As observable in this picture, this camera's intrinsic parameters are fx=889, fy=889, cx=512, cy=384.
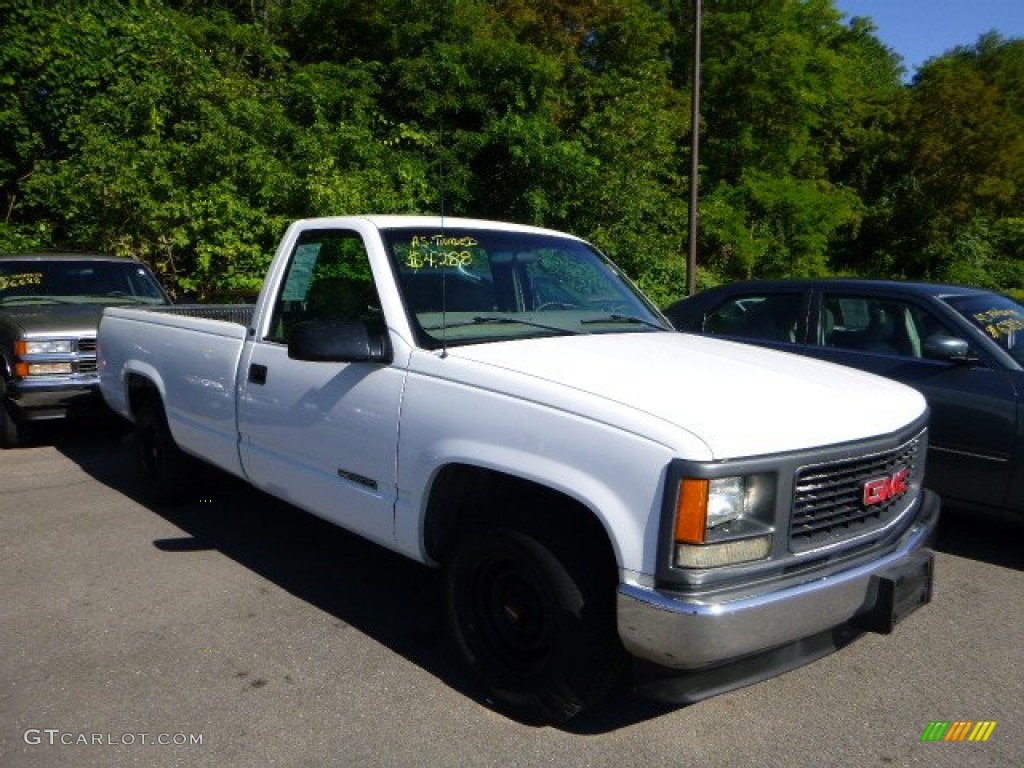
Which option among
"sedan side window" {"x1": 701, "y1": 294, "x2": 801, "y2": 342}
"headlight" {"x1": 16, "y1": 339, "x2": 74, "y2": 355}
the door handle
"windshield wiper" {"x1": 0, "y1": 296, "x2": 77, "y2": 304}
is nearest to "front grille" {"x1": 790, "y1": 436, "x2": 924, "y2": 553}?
the door handle

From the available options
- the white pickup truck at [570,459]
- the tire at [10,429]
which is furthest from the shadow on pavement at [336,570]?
the tire at [10,429]

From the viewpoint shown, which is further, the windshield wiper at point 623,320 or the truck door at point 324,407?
the windshield wiper at point 623,320

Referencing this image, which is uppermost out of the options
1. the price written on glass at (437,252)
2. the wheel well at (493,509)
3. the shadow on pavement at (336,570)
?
the price written on glass at (437,252)

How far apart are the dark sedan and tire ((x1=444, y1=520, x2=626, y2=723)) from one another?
3030 mm

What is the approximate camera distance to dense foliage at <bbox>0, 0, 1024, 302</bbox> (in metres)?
13.1

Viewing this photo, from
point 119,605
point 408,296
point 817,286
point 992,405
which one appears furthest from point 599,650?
point 817,286

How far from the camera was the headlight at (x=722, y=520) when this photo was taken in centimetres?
268

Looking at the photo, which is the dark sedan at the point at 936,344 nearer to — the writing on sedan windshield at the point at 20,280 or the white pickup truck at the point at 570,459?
the white pickup truck at the point at 570,459

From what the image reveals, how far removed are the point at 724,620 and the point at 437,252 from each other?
7.31ft

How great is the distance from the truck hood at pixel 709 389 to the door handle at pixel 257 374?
136cm

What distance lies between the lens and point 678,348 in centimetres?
386

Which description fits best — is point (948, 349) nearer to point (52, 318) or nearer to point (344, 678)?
point (344, 678)

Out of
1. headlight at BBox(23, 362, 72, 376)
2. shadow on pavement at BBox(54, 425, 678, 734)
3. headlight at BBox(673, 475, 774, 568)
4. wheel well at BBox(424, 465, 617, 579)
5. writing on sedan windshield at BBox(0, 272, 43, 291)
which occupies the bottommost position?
shadow on pavement at BBox(54, 425, 678, 734)

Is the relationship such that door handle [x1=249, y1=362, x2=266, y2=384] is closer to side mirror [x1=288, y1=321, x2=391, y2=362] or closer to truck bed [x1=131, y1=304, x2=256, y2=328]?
side mirror [x1=288, y1=321, x2=391, y2=362]
